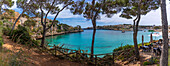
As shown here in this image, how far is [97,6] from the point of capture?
6910mm

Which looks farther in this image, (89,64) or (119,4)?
(119,4)

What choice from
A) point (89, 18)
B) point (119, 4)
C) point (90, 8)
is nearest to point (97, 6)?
point (90, 8)

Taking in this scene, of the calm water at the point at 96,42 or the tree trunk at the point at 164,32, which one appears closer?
the tree trunk at the point at 164,32

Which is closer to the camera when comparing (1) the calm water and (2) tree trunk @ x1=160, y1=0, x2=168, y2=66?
(2) tree trunk @ x1=160, y1=0, x2=168, y2=66

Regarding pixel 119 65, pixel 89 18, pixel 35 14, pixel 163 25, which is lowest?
pixel 119 65

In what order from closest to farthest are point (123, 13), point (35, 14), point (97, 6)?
point (97, 6) → point (123, 13) → point (35, 14)

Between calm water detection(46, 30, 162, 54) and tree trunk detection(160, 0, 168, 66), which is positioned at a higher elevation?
tree trunk detection(160, 0, 168, 66)

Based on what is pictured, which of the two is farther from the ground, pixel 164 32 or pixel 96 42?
pixel 164 32

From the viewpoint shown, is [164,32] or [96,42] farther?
[96,42]

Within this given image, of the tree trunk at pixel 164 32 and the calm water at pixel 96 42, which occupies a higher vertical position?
Answer: the tree trunk at pixel 164 32

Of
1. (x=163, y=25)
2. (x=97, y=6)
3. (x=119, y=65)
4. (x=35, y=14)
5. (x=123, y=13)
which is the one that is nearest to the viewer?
(x=163, y=25)

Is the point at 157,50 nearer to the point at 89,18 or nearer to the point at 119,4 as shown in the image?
the point at 119,4

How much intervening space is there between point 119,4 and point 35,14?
7163 mm

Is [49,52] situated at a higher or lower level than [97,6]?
lower
